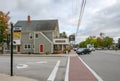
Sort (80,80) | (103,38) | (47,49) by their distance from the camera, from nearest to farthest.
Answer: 1. (80,80)
2. (47,49)
3. (103,38)

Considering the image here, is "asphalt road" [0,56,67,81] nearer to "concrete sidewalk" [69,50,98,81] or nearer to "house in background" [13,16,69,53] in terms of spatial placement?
"concrete sidewalk" [69,50,98,81]

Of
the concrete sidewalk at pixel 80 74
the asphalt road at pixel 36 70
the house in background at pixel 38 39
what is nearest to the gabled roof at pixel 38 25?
the house in background at pixel 38 39

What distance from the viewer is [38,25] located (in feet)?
216

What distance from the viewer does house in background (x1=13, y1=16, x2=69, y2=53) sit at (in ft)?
202

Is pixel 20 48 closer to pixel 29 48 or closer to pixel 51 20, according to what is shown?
pixel 29 48

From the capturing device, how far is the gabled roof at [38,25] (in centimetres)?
6397

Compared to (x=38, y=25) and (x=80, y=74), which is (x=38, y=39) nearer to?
(x=38, y=25)

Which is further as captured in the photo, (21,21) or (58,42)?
(21,21)

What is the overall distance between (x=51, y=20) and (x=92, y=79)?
174 ft

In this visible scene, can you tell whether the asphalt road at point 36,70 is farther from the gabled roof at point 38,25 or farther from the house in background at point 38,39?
the gabled roof at point 38,25

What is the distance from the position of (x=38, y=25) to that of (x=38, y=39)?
5.30 m

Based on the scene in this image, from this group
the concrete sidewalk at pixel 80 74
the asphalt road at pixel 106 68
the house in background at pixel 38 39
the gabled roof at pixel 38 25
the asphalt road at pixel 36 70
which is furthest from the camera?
the gabled roof at pixel 38 25

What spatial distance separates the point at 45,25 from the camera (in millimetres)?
65188

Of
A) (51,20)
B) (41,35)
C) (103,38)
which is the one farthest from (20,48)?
(103,38)
